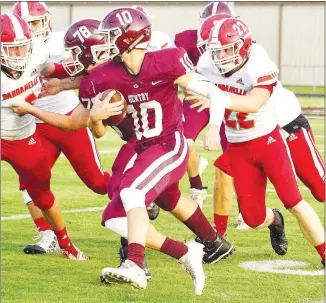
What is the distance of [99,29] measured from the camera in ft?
16.2

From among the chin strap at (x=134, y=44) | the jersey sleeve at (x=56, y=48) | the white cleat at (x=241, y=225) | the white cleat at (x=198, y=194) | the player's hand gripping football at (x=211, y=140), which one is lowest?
the white cleat at (x=198, y=194)

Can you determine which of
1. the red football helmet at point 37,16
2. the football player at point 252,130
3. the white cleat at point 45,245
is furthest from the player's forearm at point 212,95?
the red football helmet at point 37,16

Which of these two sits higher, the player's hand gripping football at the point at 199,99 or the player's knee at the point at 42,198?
the player's hand gripping football at the point at 199,99

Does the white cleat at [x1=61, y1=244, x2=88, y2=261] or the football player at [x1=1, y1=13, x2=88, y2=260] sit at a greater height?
the football player at [x1=1, y1=13, x2=88, y2=260]

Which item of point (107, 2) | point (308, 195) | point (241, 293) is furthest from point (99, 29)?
point (107, 2)

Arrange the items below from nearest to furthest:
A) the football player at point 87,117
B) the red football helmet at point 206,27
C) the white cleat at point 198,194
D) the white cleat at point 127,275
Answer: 1. the white cleat at point 127,275
2. the football player at point 87,117
3. the red football helmet at point 206,27
4. the white cleat at point 198,194

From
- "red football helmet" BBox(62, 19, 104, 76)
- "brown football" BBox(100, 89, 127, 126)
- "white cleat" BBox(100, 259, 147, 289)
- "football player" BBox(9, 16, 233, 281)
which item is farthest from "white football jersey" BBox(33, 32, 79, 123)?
"white cleat" BBox(100, 259, 147, 289)

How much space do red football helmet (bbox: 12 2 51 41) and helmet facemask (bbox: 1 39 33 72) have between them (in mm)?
825

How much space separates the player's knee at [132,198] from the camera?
467 cm

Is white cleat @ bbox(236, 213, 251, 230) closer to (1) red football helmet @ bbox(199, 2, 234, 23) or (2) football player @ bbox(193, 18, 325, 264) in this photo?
(2) football player @ bbox(193, 18, 325, 264)

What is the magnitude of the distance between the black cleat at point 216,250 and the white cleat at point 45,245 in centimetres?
97

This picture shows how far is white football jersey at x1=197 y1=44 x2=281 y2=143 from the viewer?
5.39 meters

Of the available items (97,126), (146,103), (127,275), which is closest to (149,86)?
(146,103)

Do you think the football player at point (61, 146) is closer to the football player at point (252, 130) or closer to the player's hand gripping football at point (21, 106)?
the player's hand gripping football at point (21, 106)
